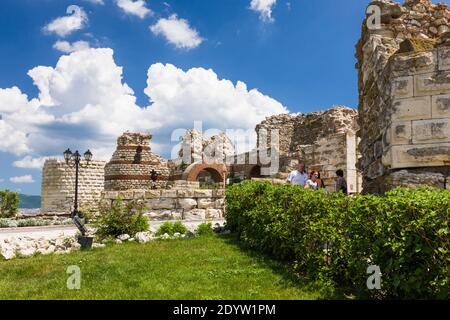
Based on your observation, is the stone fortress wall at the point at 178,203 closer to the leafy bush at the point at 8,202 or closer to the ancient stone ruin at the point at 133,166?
the leafy bush at the point at 8,202

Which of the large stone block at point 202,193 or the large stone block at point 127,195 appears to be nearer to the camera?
the large stone block at point 127,195

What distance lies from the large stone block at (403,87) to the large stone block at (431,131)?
1.20 feet

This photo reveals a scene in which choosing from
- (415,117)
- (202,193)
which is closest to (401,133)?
(415,117)

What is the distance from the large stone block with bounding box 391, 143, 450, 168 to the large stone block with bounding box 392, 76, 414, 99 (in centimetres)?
63

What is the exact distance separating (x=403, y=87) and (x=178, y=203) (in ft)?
33.8

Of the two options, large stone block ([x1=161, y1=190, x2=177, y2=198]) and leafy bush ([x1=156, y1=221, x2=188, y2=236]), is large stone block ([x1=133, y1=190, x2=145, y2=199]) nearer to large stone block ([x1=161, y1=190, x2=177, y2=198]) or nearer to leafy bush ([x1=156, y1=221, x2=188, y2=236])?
large stone block ([x1=161, y1=190, x2=177, y2=198])

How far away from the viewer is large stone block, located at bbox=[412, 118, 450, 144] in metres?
4.79

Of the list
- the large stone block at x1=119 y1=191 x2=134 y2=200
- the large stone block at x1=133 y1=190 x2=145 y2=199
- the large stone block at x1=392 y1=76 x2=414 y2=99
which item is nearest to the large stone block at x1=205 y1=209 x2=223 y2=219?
the large stone block at x1=133 y1=190 x2=145 y2=199

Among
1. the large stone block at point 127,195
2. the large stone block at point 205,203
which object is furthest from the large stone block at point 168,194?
the large stone block at point 127,195

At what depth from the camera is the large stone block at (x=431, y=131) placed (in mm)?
4785

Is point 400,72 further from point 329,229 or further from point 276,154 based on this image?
point 276,154

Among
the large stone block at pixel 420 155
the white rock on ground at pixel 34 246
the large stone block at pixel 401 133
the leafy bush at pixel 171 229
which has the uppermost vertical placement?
the large stone block at pixel 401 133

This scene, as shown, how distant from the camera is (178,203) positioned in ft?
46.9

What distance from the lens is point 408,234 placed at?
338 cm
